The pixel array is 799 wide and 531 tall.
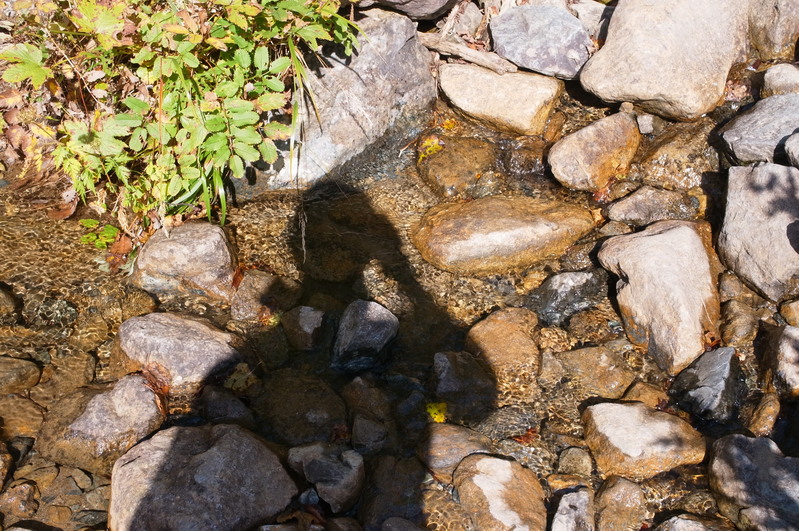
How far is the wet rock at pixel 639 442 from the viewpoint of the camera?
3.48 metres

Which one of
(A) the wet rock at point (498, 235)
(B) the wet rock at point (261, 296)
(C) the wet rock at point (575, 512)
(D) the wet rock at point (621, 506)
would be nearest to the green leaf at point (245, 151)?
(B) the wet rock at point (261, 296)

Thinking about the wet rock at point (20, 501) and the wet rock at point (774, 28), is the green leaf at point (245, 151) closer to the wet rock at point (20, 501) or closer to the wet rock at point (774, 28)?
the wet rock at point (20, 501)

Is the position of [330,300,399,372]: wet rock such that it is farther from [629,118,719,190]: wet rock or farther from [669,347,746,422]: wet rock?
[629,118,719,190]: wet rock

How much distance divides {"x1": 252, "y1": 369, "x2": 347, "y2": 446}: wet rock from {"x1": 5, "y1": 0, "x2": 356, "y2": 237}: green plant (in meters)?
1.46

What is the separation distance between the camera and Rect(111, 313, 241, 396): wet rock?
3.85 meters

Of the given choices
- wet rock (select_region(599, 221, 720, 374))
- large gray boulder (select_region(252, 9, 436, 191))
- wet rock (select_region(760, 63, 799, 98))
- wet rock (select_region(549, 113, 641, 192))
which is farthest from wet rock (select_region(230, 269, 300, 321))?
wet rock (select_region(760, 63, 799, 98))

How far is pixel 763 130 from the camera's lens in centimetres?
477

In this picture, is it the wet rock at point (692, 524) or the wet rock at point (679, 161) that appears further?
the wet rock at point (679, 161)

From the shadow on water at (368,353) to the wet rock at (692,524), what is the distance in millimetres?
1150

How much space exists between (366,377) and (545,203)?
2160mm

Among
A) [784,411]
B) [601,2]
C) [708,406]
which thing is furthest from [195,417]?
[601,2]

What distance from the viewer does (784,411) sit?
3.69m

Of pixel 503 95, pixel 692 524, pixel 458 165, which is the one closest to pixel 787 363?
pixel 692 524

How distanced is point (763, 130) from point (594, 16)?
2.20 meters
